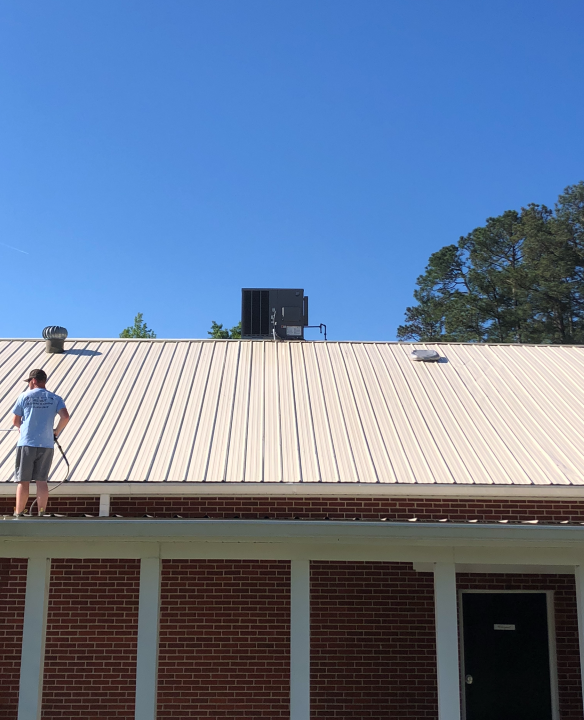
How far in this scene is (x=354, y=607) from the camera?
28.6ft

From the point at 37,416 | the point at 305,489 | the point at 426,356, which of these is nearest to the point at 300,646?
the point at 305,489

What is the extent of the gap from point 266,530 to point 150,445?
3002mm

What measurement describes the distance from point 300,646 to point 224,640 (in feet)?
8.49

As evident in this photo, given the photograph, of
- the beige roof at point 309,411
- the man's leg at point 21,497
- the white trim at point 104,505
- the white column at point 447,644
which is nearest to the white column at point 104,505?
the white trim at point 104,505

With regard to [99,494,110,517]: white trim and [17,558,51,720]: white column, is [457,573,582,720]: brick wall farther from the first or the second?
[17,558,51,720]: white column

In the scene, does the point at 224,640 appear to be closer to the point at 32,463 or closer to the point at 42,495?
the point at 42,495

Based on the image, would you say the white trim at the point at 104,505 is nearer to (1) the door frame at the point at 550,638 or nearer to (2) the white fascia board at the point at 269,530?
(2) the white fascia board at the point at 269,530

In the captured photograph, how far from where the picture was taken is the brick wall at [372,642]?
8.45m

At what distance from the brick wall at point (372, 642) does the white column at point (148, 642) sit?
2877mm

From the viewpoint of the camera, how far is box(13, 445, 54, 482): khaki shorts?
22.5ft

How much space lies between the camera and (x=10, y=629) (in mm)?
8461

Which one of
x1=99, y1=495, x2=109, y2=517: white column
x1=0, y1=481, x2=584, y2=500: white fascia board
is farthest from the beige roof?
x1=99, y1=495, x2=109, y2=517: white column

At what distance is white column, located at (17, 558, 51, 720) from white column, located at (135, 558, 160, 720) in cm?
81

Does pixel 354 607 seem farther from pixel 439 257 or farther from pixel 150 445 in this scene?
pixel 439 257
